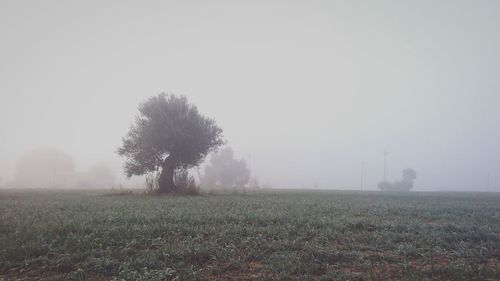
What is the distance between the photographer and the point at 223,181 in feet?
330

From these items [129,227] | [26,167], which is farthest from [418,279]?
[26,167]

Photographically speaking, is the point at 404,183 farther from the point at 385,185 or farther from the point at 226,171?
the point at 226,171

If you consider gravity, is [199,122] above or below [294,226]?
above

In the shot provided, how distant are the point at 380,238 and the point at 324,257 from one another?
326cm

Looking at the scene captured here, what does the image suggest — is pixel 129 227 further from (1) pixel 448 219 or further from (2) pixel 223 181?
(2) pixel 223 181

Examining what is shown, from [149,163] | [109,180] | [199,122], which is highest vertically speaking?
[199,122]

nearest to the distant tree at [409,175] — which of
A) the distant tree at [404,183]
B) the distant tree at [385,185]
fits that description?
the distant tree at [404,183]

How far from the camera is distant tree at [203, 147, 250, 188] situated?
100625mm

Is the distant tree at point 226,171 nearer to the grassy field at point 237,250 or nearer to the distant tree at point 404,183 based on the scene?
the distant tree at point 404,183

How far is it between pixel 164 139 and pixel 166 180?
4314mm

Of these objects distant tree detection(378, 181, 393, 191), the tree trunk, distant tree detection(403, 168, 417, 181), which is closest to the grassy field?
the tree trunk

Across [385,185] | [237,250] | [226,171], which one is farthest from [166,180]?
[385,185]

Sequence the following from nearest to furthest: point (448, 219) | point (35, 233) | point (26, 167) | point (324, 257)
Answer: point (324, 257)
point (35, 233)
point (448, 219)
point (26, 167)

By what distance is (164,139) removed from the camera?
31.3m
